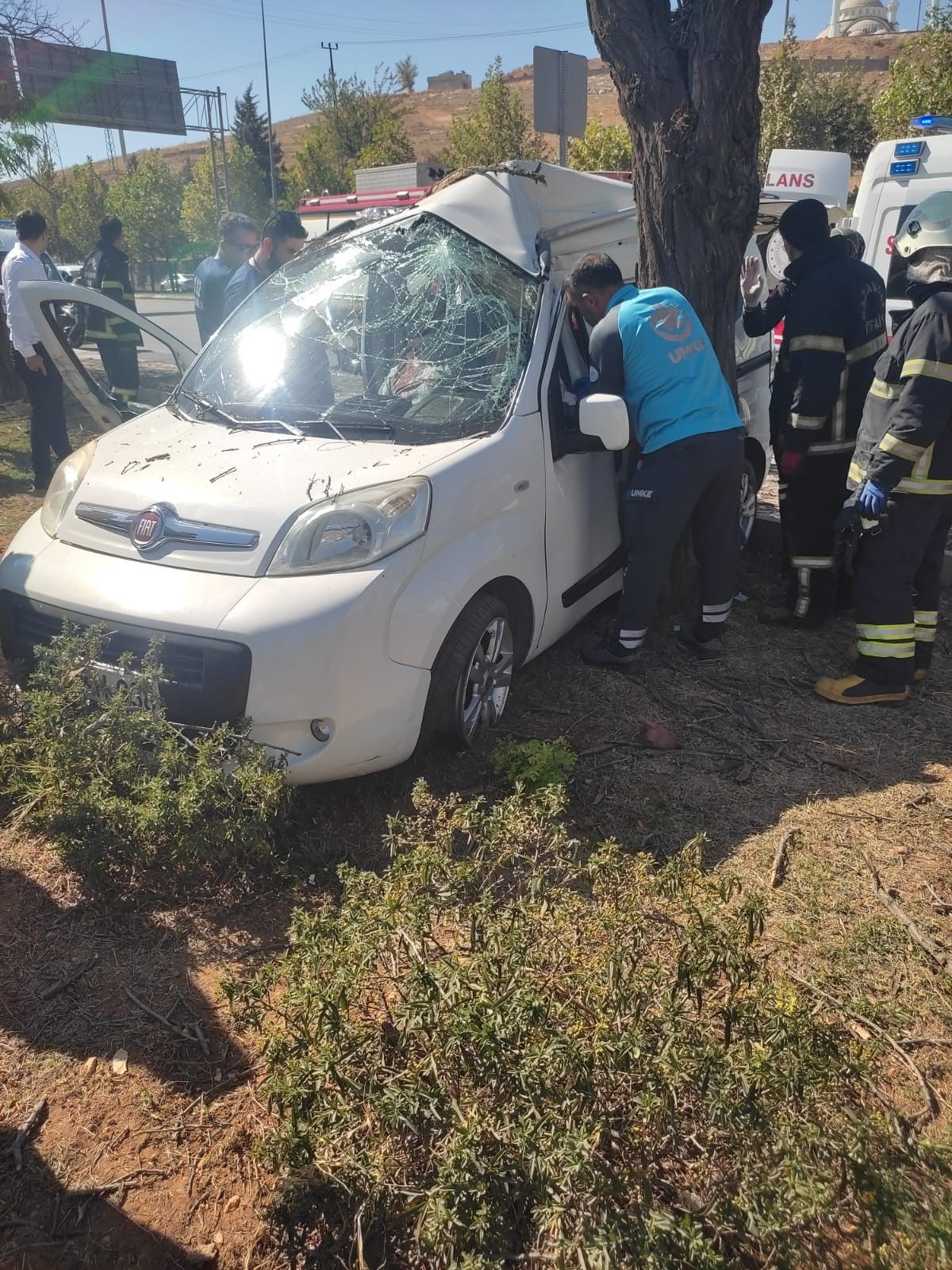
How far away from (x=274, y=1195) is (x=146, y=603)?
5.75 ft

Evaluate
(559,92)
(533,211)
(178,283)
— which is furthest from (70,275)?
(178,283)

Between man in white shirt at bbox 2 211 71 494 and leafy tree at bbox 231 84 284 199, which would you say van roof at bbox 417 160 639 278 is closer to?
man in white shirt at bbox 2 211 71 494

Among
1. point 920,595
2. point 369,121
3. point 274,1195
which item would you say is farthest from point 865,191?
point 369,121

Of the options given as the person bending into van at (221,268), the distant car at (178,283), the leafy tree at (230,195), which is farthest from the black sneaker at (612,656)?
the leafy tree at (230,195)

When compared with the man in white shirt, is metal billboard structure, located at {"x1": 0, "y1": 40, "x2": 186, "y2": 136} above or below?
above

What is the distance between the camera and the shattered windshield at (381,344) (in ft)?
12.1

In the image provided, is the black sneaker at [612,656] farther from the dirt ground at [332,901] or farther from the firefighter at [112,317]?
the firefighter at [112,317]

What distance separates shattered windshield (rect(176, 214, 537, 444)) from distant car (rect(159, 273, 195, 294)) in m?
48.2

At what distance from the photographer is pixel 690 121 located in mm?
4430

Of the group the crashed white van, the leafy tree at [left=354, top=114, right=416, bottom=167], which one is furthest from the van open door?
the leafy tree at [left=354, top=114, right=416, bottom=167]

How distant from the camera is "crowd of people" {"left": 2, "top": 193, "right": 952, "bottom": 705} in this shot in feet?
12.9

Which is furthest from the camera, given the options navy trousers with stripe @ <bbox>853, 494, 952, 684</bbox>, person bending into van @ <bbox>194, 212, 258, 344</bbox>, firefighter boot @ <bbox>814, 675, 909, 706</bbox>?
person bending into van @ <bbox>194, 212, 258, 344</bbox>

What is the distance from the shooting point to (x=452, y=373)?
383cm

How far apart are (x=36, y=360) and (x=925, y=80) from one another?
1731 centimetres
